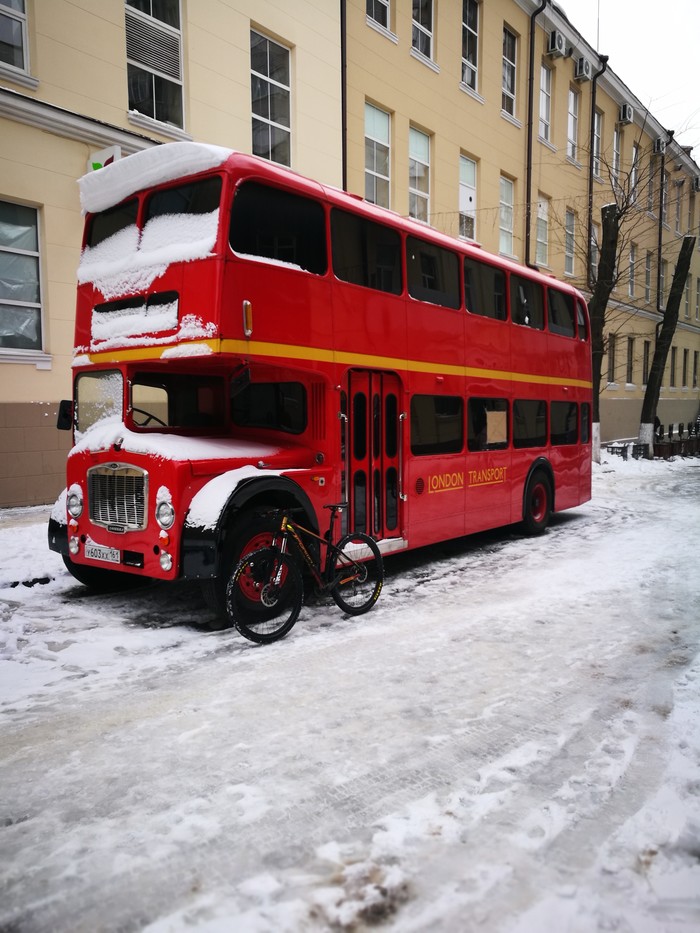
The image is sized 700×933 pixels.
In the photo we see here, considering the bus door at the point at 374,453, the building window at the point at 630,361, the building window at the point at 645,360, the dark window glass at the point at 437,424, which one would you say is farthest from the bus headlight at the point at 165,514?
the building window at the point at 645,360

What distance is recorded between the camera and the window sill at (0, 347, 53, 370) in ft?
32.8

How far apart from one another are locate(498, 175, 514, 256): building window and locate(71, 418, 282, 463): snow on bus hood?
1725 centimetres

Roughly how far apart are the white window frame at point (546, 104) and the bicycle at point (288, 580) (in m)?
21.3

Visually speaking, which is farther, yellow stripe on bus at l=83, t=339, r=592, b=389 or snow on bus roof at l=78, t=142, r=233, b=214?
snow on bus roof at l=78, t=142, r=233, b=214

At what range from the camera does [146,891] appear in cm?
257

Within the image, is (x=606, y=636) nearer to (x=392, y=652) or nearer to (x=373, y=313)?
(x=392, y=652)

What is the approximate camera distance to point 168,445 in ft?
18.5

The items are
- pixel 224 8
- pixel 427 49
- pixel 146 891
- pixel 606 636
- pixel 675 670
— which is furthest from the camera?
pixel 427 49

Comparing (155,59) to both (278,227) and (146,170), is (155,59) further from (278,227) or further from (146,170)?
(278,227)

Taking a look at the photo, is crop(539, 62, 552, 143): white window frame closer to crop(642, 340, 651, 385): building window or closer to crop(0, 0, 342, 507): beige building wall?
crop(642, 340, 651, 385): building window

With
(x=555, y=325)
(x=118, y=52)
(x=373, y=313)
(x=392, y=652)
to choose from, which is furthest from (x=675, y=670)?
(x=118, y=52)

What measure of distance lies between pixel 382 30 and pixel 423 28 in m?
2.17

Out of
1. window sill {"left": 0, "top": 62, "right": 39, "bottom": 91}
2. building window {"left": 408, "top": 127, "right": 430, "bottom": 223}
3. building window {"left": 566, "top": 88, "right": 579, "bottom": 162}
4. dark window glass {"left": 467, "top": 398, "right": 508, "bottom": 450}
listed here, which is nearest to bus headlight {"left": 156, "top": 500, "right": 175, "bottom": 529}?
dark window glass {"left": 467, "top": 398, "right": 508, "bottom": 450}

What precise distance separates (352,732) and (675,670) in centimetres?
244
